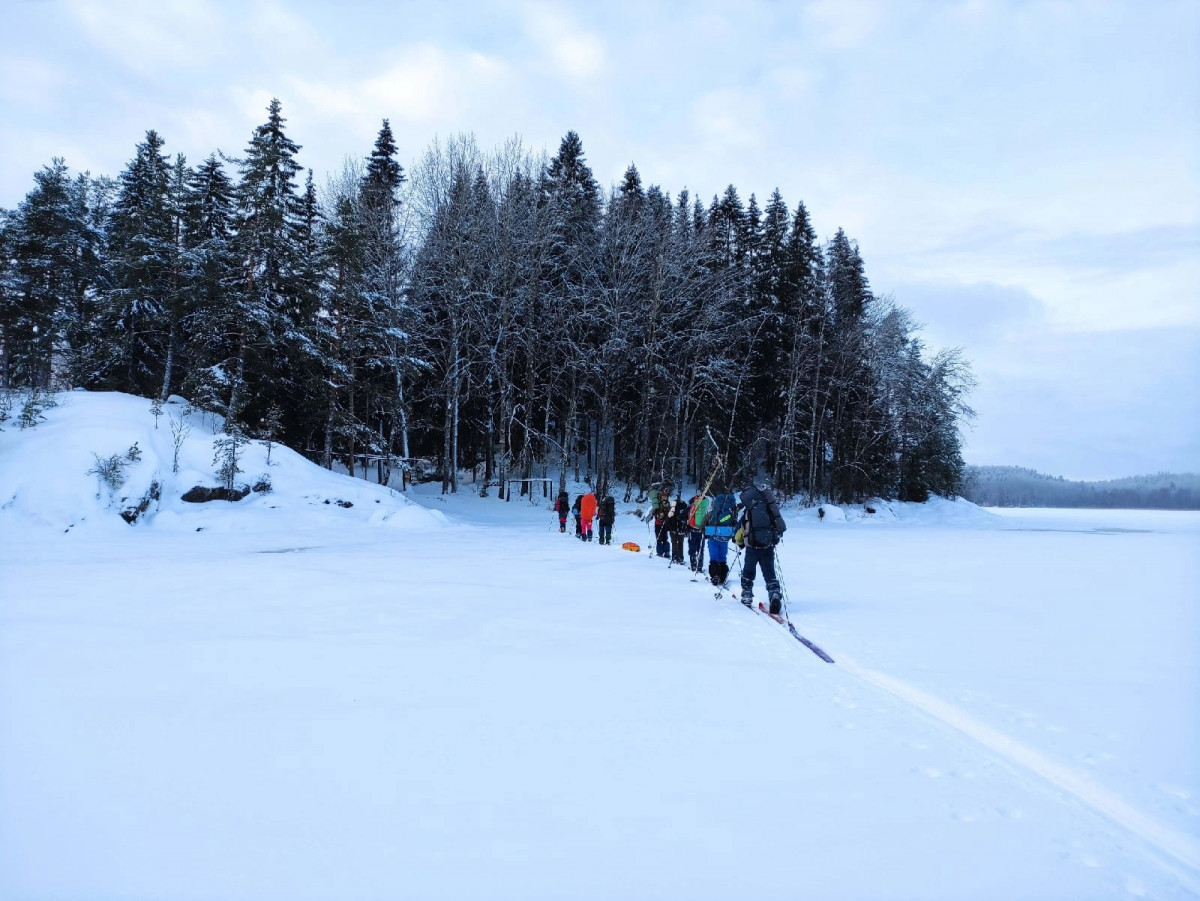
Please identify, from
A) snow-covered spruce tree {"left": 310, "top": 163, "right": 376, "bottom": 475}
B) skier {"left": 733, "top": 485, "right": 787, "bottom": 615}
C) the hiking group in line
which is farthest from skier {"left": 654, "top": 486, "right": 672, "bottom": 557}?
snow-covered spruce tree {"left": 310, "top": 163, "right": 376, "bottom": 475}

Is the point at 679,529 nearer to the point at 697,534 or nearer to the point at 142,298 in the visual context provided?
the point at 697,534

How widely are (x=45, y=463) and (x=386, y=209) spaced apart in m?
17.6

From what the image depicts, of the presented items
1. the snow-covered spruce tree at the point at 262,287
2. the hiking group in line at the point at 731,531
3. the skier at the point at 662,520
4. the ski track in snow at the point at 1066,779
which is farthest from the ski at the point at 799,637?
the snow-covered spruce tree at the point at 262,287

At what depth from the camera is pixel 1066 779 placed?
3.49 metres

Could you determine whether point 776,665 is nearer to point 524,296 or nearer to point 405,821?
point 405,821

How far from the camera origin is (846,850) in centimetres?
268

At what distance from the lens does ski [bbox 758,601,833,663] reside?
5963 millimetres

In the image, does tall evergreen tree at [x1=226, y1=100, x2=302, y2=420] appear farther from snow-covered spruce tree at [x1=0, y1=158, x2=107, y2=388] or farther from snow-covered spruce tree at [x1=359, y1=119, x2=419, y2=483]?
snow-covered spruce tree at [x1=0, y1=158, x2=107, y2=388]

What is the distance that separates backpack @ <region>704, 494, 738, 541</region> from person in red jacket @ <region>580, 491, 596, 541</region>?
774 centimetres

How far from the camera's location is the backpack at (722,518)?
32.9 feet

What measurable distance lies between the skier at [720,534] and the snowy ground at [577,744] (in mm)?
1391

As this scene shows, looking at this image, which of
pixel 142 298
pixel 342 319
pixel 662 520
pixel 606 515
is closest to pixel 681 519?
pixel 662 520

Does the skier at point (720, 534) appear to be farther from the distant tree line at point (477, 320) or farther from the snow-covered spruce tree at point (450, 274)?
the snow-covered spruce tree at point (450, 274)

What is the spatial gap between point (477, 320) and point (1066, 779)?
27603mm
